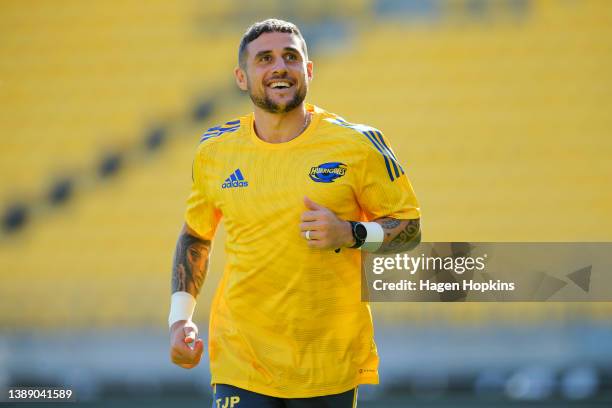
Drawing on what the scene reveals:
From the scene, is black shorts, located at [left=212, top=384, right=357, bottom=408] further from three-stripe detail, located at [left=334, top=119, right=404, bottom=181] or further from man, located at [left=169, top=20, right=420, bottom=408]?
three-stripe detail, located at [left=334, top=119, right=404, bottom=181]

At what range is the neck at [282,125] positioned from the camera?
319cm

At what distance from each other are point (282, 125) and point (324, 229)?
20.6 inches

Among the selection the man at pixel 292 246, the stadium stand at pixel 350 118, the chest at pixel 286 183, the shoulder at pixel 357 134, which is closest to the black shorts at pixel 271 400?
the man at pixel 292 246

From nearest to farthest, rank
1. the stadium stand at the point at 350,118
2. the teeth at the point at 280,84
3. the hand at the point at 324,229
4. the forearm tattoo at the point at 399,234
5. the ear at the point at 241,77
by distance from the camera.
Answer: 1. the hand at the point at 324,229
2. the forearm tattoo at the point at 399,234
3. the teeth at the point at 280,84
4. the ear at the point at 241,77
5. the stadium stand at the point at 350,118

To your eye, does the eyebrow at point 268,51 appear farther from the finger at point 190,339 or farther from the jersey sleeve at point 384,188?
the finger at point 190,339

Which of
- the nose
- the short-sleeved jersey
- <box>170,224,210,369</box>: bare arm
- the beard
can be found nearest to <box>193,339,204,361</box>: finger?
the short-sleeved jersey

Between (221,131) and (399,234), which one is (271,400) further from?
(221,131)

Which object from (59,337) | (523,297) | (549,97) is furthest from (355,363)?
(549,97)

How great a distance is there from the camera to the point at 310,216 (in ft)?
9.36

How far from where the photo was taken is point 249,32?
329cm

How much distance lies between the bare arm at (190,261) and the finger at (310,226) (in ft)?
2.21

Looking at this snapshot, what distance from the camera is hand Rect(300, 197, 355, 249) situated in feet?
9.29

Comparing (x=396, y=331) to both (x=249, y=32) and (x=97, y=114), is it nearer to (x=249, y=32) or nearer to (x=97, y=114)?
(x=97, y=114)

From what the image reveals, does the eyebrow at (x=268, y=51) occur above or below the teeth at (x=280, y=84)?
above
